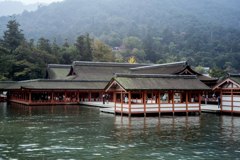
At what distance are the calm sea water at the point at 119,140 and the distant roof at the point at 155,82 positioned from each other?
20.9 ft

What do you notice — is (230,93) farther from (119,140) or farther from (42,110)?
(42,110)

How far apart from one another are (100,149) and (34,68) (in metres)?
70.0

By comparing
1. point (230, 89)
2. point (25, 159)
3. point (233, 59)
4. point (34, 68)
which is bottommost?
point (25, 159)

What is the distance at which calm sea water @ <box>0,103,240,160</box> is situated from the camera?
689 inches

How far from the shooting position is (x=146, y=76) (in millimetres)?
38156

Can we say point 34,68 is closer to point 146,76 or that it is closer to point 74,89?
point 74,89

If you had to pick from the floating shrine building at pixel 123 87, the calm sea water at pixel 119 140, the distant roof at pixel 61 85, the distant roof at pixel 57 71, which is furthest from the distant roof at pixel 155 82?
the distant roof at pixel 57 71

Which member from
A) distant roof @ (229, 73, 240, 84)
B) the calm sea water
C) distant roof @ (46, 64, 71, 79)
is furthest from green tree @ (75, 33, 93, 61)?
the calm sea water

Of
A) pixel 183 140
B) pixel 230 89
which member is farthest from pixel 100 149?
pixel 230 89

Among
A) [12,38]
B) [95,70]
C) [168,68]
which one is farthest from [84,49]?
[168,68]

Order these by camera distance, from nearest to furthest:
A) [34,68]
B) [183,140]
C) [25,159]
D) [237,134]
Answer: [25,159]
[183,140]
[237,134]
[34,68]

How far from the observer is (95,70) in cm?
7031

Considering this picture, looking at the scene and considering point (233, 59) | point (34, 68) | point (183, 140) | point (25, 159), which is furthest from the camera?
point (233, 59)

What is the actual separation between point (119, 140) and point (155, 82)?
1706cm
